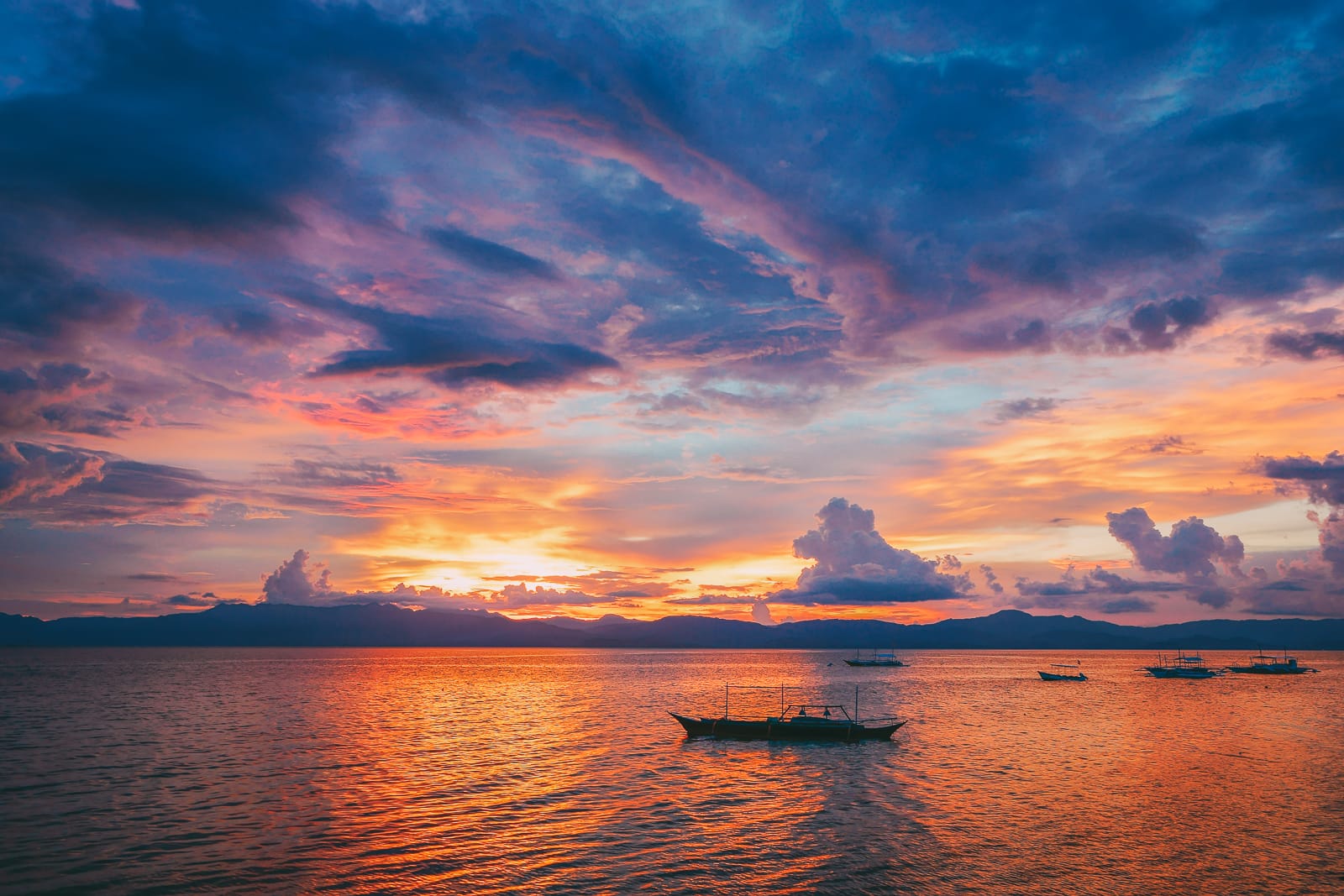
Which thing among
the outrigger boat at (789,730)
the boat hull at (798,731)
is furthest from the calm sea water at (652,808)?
the outrigger boat at (789,730)

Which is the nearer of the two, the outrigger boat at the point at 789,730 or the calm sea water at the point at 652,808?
the calm sea water at the point at 652,808

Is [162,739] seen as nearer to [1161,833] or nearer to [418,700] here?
[418,700]

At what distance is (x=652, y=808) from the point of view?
52.4 metres

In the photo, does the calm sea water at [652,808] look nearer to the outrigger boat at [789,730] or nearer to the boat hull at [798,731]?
the boat hull at [798,731]

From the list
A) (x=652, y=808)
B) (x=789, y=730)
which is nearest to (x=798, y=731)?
(x=789, y=730)

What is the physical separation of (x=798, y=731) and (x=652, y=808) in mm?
36656

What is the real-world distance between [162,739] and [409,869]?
6223 centimetres

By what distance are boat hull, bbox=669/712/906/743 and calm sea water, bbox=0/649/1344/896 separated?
5.01 feet

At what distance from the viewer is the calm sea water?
38.5 metres

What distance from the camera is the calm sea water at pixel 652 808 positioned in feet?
126

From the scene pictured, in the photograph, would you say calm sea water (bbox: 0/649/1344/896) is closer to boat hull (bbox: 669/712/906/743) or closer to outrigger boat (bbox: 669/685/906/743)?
boat hull (bbox: 669/712/906/743)

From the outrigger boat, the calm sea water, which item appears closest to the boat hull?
the outrigger boat

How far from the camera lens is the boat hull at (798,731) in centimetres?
8500

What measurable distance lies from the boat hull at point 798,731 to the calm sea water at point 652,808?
60.1 inches
